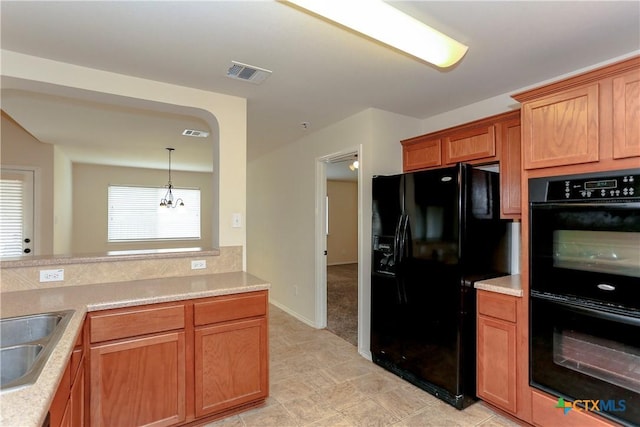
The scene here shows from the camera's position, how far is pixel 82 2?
1552mm

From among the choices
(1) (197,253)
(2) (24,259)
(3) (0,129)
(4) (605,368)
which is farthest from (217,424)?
(3) (0,129)

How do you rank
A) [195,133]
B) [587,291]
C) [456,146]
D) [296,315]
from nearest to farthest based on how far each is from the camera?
[587,291] → [456,146] → [195,133] → [296,315]

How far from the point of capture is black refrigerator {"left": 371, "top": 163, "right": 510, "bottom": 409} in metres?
2.29

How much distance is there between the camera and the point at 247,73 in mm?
2326

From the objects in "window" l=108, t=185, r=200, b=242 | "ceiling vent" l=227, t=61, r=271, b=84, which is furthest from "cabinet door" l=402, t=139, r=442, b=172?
"window" l=108, t=185, r=200, b=242

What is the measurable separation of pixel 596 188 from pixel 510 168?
73 centimetres

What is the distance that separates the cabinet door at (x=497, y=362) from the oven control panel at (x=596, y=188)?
2.93 feet

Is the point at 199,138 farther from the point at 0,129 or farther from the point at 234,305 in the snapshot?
the point at 234,305

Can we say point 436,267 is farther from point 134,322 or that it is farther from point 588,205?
point 134,322

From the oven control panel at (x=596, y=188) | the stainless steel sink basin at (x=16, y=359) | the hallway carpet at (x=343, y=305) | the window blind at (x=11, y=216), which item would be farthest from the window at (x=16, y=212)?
the oven control panel at (x=596, y=188)

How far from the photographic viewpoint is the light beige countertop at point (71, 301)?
86cm

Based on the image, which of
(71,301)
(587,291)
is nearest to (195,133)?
(71,301)

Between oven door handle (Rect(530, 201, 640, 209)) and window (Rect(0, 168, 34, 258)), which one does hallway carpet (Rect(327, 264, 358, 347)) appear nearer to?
oven door handle (Rect(530, 201, 640, 209))

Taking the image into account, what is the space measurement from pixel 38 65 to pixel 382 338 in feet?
10.8
